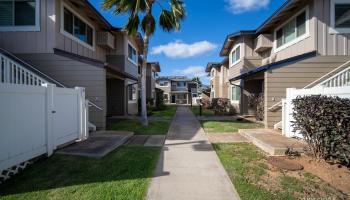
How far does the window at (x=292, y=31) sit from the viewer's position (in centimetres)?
1159

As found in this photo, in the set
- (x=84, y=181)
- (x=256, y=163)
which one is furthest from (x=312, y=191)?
(x=84, y=181)

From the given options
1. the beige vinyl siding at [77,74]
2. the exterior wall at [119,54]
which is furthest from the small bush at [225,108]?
the beige vinyl siding at [77,74]

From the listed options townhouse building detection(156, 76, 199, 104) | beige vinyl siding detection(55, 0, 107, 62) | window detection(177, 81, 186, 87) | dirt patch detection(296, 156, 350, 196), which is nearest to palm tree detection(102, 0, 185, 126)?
beige vinyl siding detection(55, 0, 107, 62)

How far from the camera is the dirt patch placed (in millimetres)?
4621

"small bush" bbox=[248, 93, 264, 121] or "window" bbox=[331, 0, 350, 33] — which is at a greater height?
"window" bbox=[331, 0, 350, 33]

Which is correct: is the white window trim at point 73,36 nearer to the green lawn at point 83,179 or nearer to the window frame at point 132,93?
the window frame at point 132,93

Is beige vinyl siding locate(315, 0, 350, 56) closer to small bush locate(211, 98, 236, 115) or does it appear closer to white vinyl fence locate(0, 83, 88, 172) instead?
white vinyl fence locate(0, 83, 88, 172)

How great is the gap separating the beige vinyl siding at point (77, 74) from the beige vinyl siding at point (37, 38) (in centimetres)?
31

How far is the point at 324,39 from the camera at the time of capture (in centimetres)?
1059

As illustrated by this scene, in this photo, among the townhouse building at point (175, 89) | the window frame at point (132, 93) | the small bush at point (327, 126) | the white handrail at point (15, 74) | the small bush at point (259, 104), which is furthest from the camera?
the townhouse building at point (175, 89)

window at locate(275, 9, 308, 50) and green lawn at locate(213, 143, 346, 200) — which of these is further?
window at locate(275, 9, 308, 50)

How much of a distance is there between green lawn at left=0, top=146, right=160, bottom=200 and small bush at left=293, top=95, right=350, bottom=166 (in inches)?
162

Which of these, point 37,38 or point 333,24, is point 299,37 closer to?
point 333,24

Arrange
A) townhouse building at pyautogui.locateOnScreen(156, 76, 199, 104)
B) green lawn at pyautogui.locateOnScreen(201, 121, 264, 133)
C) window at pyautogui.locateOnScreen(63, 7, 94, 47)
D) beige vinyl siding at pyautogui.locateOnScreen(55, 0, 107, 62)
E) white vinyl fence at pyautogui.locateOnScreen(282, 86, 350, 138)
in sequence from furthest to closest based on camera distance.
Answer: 1. townhouse building at pyautogui.locateOnScreen(156, 76, 199, 104)
2. window at pyautogui.locateOnScreen(63, 7, 94, 47)
3. green lawn at pyautogui.locateOnScreen(201, 121, 264, 133)
4. beige vinyl siding at pyautogui.locateOnScreen(55, 0, 107, 62)
5. white vinyl fence at pyautogui.locateOnScreen(282, 86, 350, 138)
